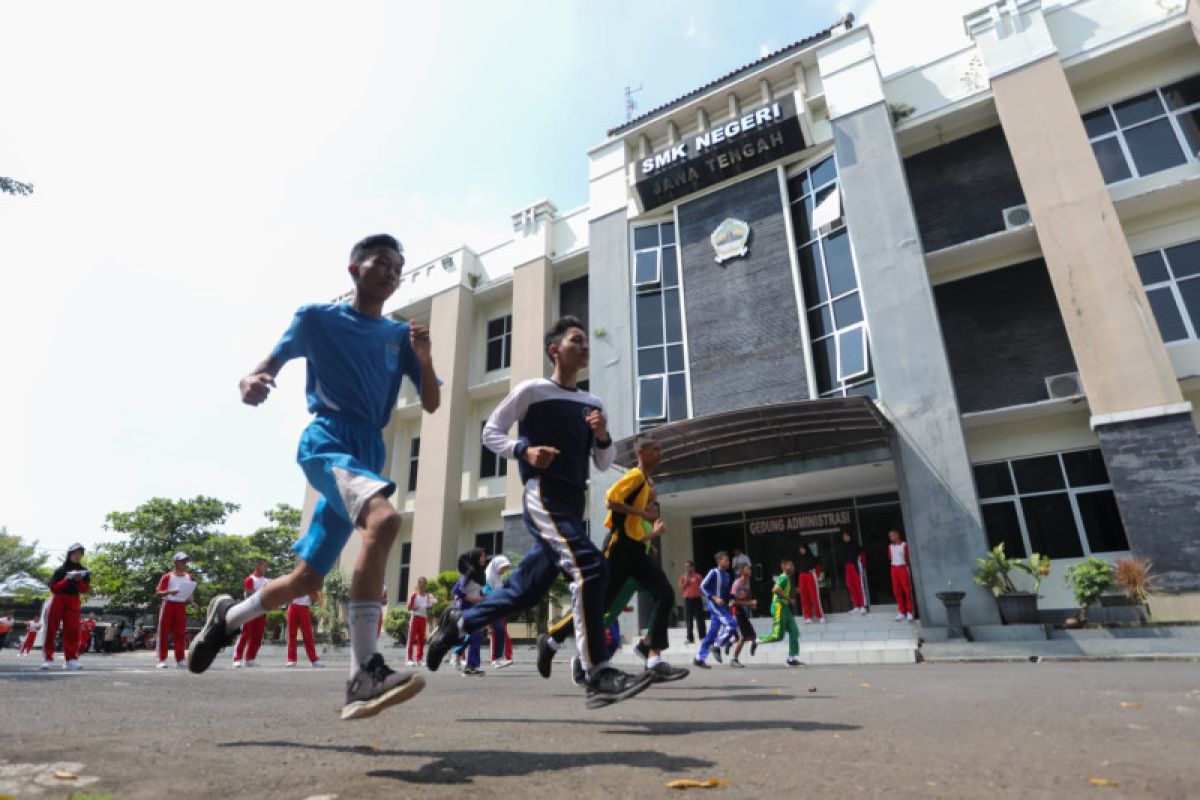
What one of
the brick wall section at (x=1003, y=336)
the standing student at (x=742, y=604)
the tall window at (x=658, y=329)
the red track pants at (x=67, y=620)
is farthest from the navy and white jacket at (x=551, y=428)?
the tall window at (x=658, y=329)

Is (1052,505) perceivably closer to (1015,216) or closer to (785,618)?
(1015,216)

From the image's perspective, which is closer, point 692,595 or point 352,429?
point 352,429

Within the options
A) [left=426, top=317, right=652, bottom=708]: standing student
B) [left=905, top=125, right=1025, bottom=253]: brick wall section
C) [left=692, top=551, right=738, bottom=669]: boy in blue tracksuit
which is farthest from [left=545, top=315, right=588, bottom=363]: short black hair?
[left=905, top=125, right=1025, bottom=253]: brick wall section

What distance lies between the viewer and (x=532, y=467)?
12.1ft

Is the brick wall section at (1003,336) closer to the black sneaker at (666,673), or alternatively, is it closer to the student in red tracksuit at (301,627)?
the student in red tracksuit at (301,627)

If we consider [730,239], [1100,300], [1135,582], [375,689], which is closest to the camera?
[375,689]

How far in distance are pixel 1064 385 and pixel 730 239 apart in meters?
9.67

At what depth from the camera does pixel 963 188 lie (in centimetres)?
1875

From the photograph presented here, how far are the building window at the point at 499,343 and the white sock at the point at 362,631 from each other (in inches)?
952

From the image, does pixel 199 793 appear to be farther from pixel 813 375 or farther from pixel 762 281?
pixel 762 281

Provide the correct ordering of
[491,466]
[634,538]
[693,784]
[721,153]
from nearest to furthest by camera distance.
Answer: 1. [693,784]
2. [634,538]
3. [721,153]
4. [491,466]

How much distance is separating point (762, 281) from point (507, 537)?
1138cm

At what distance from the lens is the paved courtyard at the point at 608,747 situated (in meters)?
1.78

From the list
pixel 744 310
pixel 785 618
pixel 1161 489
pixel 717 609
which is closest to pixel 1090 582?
pixel 1161 489
